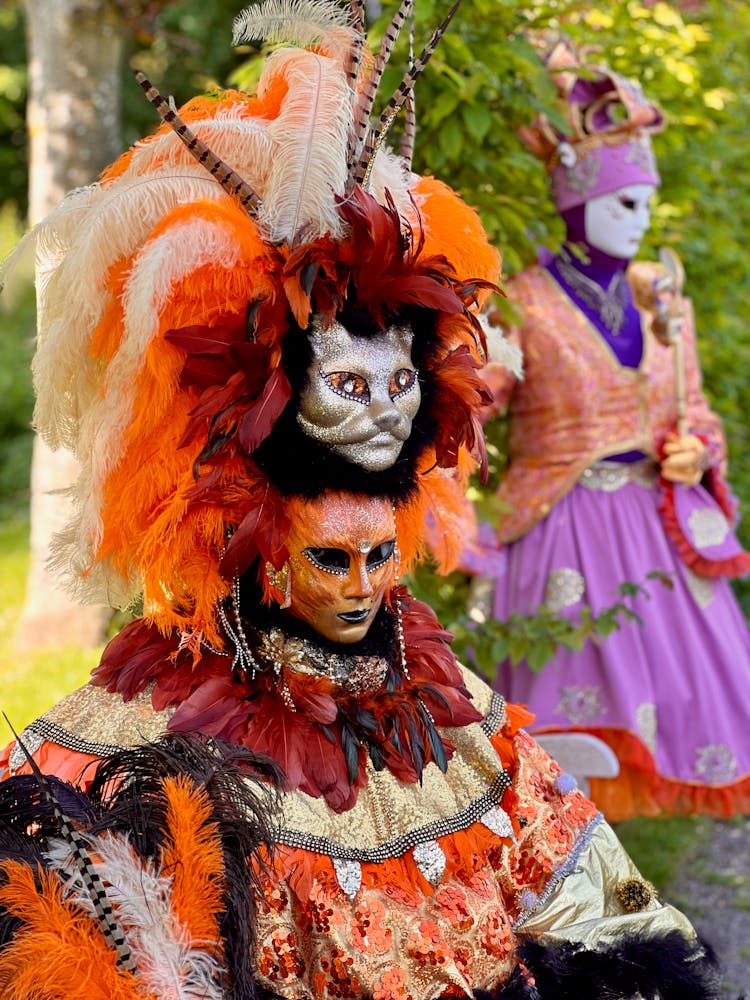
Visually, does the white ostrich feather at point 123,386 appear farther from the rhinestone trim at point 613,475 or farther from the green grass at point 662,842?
the green grass at point 662,842

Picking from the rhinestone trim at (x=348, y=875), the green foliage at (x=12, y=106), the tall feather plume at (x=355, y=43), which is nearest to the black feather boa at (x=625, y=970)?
the rhinestone trim at (x=348, y=875)

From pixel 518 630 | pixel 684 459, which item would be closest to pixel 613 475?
pixel 684 459

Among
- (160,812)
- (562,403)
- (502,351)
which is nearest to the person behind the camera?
(160,812)

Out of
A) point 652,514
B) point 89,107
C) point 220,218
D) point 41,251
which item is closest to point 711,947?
point 220,218

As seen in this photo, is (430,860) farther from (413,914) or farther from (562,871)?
(562,871)

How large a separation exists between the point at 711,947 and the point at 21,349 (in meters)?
11.8

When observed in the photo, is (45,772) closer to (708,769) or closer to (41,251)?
(41,251)

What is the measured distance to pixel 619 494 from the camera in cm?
412

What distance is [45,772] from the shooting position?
2016 mm

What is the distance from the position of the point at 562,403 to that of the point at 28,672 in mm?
2391

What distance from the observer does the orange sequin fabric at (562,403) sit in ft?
13.3

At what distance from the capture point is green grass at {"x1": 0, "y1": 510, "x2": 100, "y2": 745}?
169 inches

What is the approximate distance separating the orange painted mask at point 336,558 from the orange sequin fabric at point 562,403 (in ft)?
6.60

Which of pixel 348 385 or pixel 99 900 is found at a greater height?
pixel 348 385
